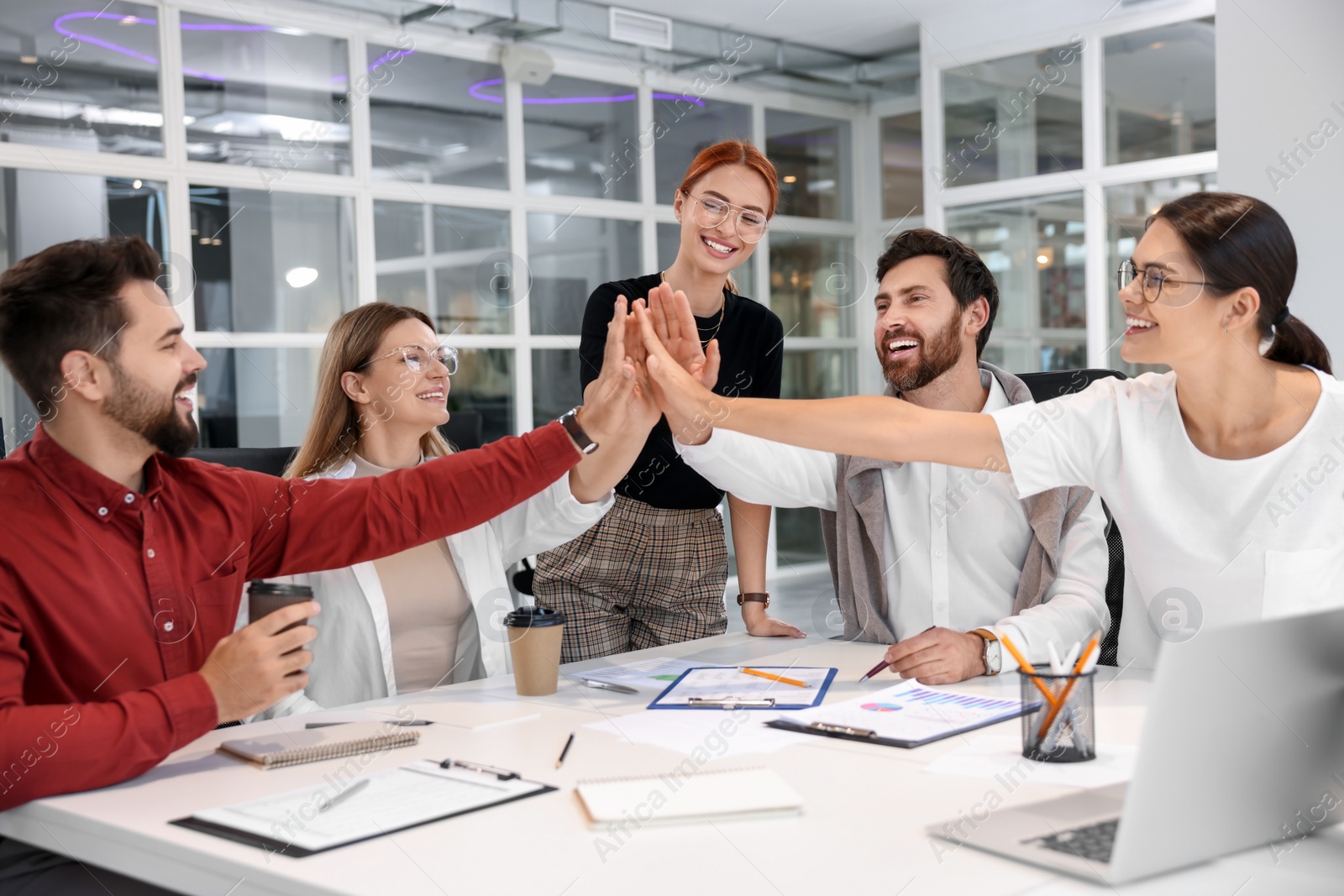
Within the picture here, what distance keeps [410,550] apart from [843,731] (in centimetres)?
108

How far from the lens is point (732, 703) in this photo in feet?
5.94

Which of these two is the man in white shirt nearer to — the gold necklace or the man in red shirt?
the gold necklace

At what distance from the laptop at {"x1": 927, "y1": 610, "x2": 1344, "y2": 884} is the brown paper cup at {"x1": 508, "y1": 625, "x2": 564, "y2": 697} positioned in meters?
0.88

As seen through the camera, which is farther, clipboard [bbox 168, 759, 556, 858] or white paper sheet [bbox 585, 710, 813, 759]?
white paper sheet [bbox 585, 710, 813, 759]

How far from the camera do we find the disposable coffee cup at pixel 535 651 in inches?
75.7

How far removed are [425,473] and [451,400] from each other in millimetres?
5399

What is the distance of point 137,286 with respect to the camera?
5.80 feet

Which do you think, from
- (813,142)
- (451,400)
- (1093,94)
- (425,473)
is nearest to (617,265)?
(451,400)

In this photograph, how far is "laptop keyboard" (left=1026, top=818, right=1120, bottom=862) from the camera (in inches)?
43.8

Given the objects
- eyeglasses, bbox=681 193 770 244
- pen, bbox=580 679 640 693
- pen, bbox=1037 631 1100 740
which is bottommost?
pen, bbox=580 679 640 693

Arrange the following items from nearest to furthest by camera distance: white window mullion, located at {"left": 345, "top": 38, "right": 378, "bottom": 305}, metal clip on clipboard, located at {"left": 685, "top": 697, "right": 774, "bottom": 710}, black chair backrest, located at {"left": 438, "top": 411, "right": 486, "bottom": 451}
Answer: metal clip on clipboard, located at {"left": 685, "top": 697, "right": 774, "bottom": 710} → black chair backrest, located at {"left": 438, "top": 411, "right": 486, "bottom": 451} → white window mullion, located at {"left": 345, "top": 38, "right": 378, "bottom": 305}

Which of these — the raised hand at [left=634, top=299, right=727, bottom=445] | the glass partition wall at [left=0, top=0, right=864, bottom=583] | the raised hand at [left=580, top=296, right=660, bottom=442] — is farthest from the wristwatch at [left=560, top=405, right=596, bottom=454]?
the glass partition wall at [left=0, top=0, right=864, bottom=583]

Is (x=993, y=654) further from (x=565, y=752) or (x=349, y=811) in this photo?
(x=349, y=811)

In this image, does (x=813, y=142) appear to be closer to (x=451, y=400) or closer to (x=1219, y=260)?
(x=451, y=400)
